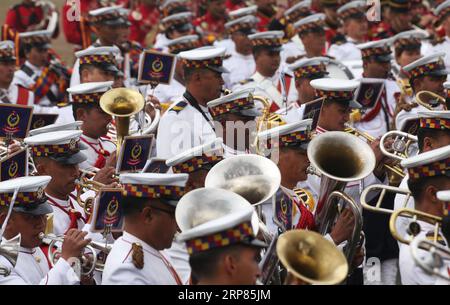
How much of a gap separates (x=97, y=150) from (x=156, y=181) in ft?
11.6

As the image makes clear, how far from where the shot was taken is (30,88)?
13422mm

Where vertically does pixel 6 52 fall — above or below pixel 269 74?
above

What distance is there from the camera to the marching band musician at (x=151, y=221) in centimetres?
564

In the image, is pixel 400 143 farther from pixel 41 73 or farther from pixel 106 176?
pixel 41 73

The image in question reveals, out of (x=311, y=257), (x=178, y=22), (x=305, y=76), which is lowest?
(x=178, y=22)

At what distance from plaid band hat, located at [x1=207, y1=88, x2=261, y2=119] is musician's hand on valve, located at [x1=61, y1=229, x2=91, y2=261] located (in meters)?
2.25

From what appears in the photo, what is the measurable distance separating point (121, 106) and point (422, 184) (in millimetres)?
3766

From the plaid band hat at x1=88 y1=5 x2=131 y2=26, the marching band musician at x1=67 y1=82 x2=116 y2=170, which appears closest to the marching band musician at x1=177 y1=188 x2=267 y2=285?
the marching band musician at x1=67 y1=82 x2=116 y2=170

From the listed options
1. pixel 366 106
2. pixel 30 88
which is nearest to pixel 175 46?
pixel 30 88

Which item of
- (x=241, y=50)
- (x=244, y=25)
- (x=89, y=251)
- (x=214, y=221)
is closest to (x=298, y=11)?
(x=244, y=25)

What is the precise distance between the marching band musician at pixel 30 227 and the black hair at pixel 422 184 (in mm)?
2105

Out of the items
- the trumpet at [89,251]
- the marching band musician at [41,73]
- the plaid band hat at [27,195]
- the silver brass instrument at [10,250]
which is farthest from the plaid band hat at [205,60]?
the marching band musician at [41,73]

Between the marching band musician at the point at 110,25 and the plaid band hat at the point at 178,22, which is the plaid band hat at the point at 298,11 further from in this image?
the marching band musician at the point at 110,25

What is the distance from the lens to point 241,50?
48.0 feet
